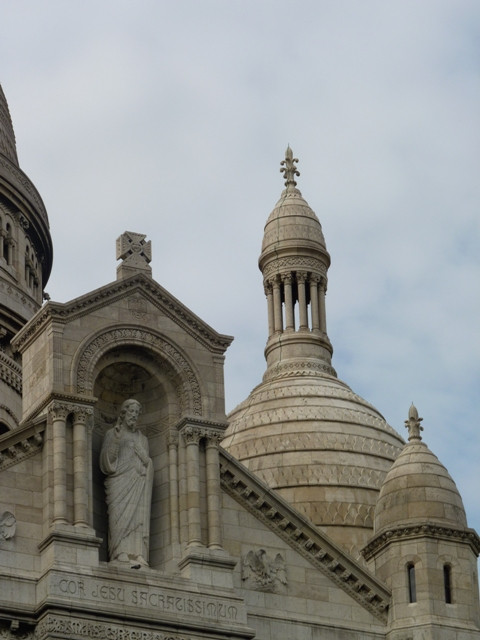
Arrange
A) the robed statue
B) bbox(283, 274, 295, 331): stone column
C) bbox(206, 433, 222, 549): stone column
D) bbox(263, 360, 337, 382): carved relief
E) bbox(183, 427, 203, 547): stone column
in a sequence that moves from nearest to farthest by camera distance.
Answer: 1. the robed statue
2. bbox(183, 427, 203, 547): stone column
3. bbox(206, 433, 222, 549): stone column
4. bbox(263, 360, 337, 382): carved relief
5. bbox(283, 274, 295, 331): stone column

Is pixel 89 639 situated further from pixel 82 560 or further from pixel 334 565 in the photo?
pixel 334 565

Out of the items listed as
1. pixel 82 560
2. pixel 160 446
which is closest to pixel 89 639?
pixel 82 560

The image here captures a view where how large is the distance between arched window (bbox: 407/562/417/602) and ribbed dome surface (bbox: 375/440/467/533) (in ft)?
Answer: 3.31

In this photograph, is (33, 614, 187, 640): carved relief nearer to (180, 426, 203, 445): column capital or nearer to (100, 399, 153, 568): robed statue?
(100, 399, 153, 568): robed statue

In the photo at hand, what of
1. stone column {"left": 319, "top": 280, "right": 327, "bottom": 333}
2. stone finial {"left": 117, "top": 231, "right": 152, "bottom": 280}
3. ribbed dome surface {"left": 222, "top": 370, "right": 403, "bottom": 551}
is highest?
stone column {"left": 319, "top": 280, "right": 327, "bottom": 333}

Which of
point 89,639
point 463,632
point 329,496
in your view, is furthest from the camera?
point 329,496

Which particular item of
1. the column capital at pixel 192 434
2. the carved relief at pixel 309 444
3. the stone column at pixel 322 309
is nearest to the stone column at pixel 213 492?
the column capital at pixel 192 434

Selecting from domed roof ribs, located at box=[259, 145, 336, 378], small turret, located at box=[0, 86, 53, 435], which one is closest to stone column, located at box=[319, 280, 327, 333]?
domed roof ribs, located at box=[259, 145, 336, 378]

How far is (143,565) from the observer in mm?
62719

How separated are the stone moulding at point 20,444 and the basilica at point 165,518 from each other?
0.04m

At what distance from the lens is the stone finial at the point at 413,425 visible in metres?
67.8

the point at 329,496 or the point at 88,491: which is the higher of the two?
the point at 329,496

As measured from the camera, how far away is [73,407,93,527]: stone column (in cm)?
6209

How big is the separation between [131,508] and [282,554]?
383 cm
